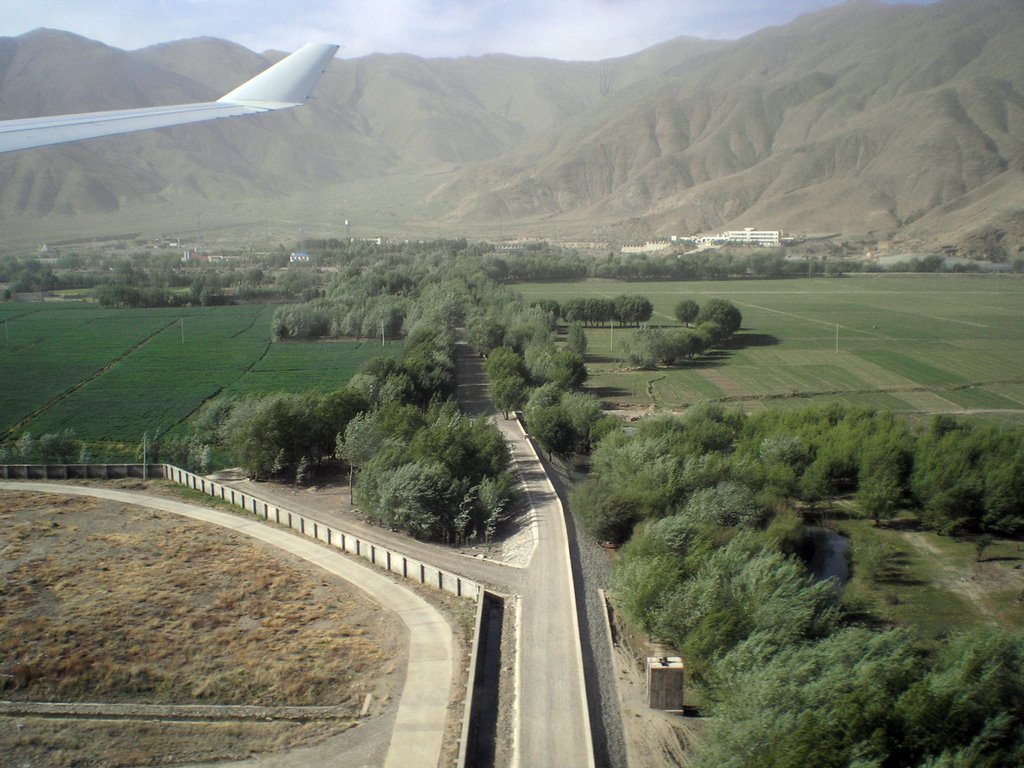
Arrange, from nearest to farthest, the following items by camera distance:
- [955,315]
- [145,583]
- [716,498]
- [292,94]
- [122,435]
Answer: [292,94] < [145,583] < [716,498] < [122,435] < [955,315]

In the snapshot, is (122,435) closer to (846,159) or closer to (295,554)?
(295,554)

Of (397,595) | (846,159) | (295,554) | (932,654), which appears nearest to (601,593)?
(397,595)

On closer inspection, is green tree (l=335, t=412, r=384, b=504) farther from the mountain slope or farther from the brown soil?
the mountain slope

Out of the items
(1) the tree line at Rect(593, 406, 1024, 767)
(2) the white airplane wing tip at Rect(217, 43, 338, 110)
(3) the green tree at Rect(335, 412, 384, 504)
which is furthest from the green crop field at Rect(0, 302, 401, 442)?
(2) the white airplane wing tip at Rect(217, 43, 338, 110)

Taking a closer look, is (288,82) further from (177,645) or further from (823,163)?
(823,163)

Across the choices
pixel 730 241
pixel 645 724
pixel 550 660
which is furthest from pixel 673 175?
pixel 645 724

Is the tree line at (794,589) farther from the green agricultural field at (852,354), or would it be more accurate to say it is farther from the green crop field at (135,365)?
the green crop field at (135,365)
